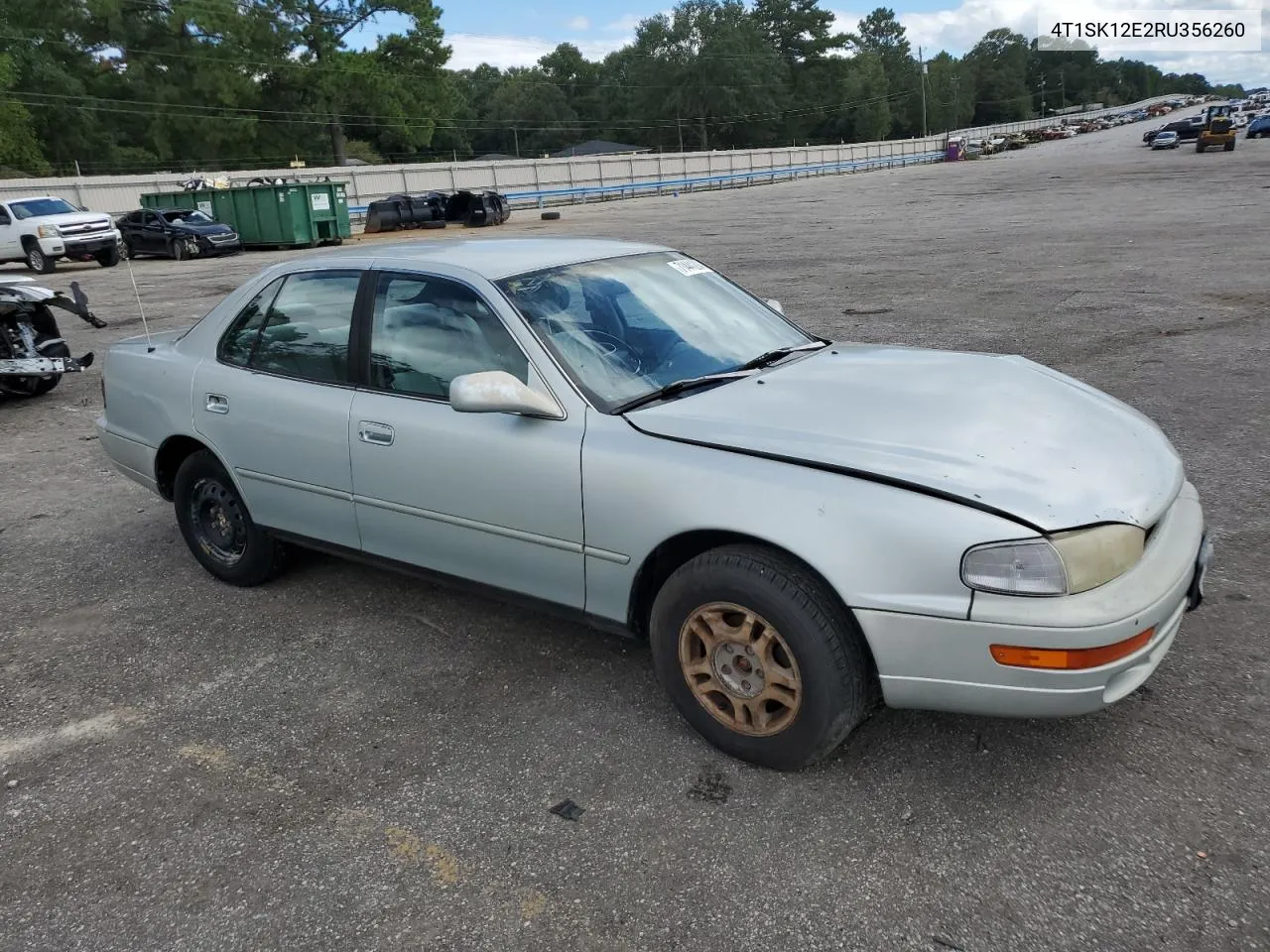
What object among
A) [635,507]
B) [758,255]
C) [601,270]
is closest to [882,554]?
[635,507]

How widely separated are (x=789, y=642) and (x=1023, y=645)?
2.02 ft

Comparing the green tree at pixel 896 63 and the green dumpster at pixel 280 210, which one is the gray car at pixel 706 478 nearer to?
the green dumpster at pixel 280 210

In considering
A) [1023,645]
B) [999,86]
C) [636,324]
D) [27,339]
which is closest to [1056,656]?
[1023,645]

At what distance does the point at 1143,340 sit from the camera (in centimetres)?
887

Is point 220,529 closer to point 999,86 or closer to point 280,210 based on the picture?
point 280,210

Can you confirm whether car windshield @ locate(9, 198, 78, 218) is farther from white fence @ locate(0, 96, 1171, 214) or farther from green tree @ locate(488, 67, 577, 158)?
green tree @ locate(488, 67, 577, 158)

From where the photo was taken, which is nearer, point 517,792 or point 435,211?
point 517,792

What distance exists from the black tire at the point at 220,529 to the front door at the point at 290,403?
0.57 ft

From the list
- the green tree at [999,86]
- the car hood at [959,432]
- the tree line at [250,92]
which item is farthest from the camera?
the green tree at [999,86]

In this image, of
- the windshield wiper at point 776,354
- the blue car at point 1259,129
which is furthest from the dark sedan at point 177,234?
the blue car at point 1259,129

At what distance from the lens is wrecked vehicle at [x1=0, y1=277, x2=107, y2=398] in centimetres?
832

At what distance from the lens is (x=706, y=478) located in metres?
2.88

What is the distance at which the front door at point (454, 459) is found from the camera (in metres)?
3.23

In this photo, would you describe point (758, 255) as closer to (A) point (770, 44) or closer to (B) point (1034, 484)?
(B) point (1034, 484)
